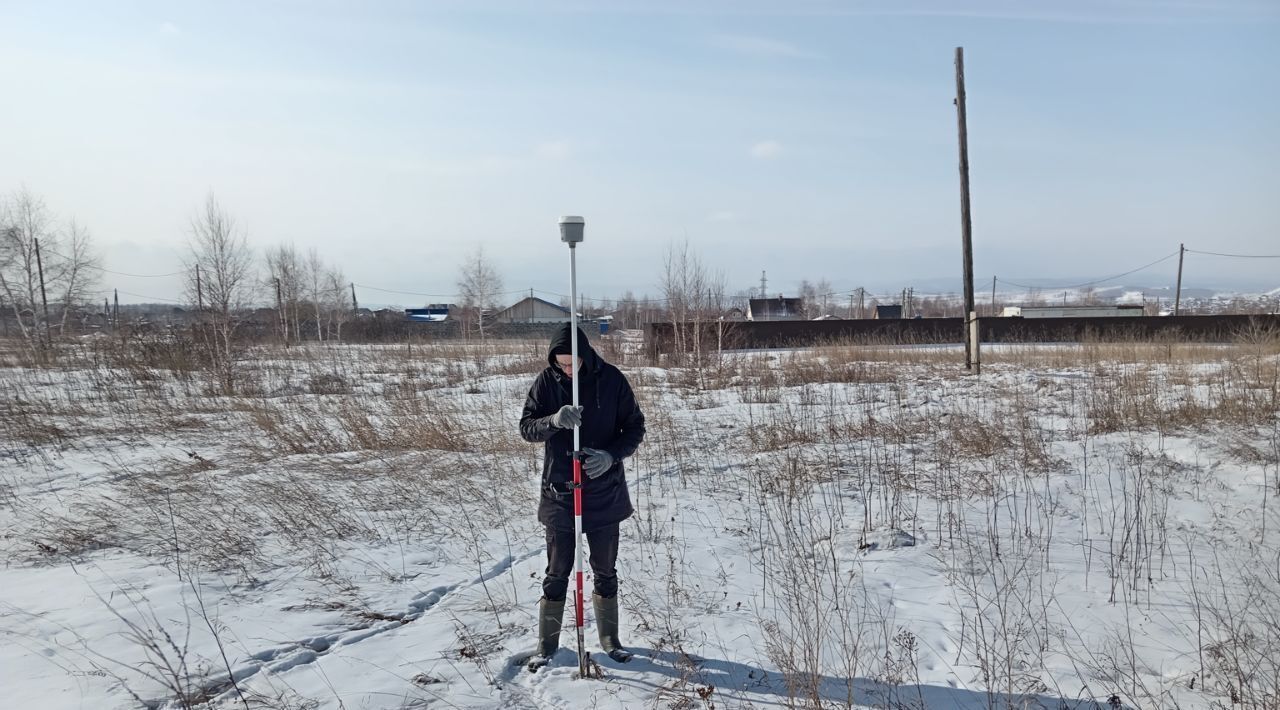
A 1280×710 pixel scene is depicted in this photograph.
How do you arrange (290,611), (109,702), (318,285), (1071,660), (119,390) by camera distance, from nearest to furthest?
(109,702) → (1071,660) → (290,611) → (119,390) → (318,285)

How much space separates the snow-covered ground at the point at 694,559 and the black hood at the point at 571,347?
169 centimetres

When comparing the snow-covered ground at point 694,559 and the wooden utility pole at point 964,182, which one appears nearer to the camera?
the snow-covered ground at point 694,559

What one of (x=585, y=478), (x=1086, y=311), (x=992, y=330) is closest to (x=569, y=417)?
(x=585, y=478)

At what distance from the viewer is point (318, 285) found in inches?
2223

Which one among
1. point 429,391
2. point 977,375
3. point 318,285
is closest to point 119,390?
point 429,391

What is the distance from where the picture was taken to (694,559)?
5.16 meters

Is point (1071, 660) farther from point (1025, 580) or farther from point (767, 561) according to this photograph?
point (767, 561)

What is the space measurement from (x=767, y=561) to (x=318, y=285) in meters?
59.7

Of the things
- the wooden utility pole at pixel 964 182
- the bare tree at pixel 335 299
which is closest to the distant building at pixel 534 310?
the bare tree at pixel 335 299

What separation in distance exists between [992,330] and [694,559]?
90.7ft

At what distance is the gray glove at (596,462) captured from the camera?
338cm

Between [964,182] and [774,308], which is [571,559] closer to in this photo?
[964,182]

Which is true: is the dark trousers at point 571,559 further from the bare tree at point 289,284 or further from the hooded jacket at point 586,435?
the bare tree at point 289,284

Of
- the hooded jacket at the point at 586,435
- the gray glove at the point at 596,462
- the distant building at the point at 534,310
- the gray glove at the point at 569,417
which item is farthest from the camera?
the distant building at the point at 534,310
